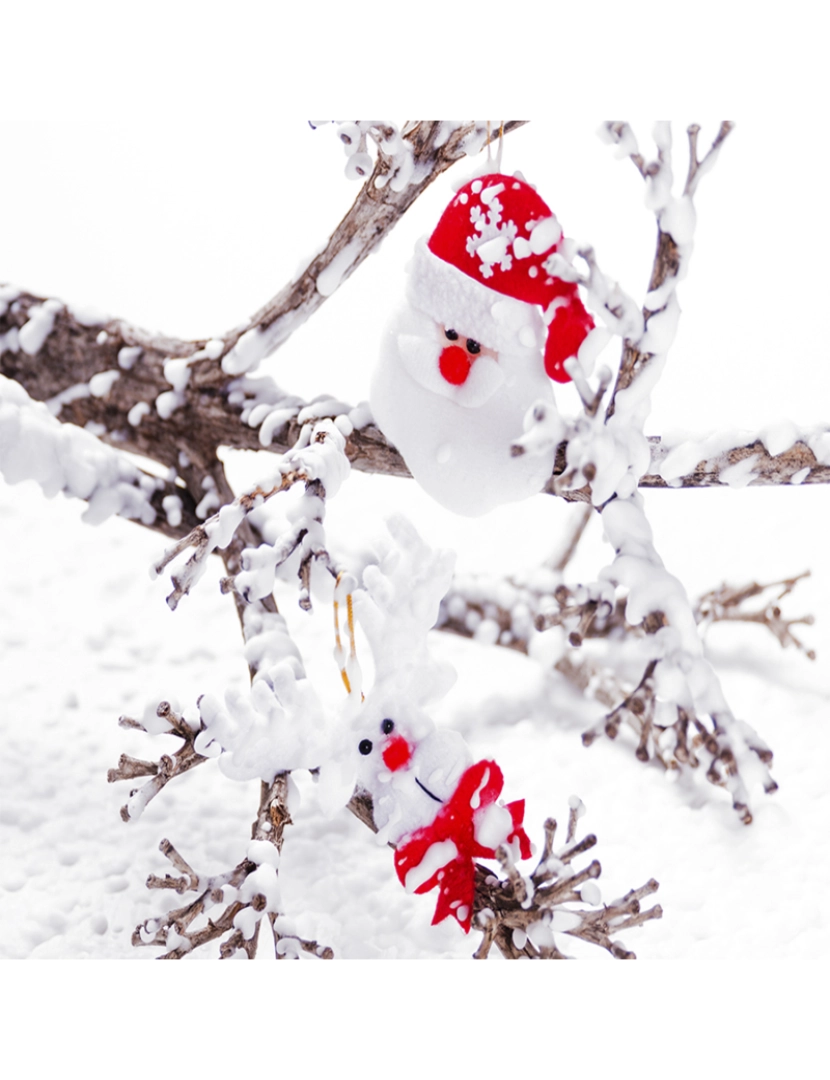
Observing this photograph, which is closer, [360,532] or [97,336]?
[97,336]

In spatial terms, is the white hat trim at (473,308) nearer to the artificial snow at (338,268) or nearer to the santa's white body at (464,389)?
the santa's white body at (464,389)

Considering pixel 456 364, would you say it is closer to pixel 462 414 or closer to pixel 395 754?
pixel 462 414

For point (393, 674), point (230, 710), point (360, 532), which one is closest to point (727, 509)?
point (360, 532)

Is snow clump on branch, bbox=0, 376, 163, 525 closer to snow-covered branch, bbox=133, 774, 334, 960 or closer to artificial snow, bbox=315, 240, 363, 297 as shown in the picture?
artificial snow, bbox=315, 240, 363, 297

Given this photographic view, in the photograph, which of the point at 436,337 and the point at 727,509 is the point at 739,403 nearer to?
the point at 727,509

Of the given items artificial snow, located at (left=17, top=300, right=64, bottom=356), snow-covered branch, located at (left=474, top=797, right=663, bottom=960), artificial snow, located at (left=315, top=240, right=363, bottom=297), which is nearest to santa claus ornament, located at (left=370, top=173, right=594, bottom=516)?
artificial snow, located at (left=315, top=240, right=363, bottom=297)

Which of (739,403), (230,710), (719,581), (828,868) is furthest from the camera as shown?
(739,403)
